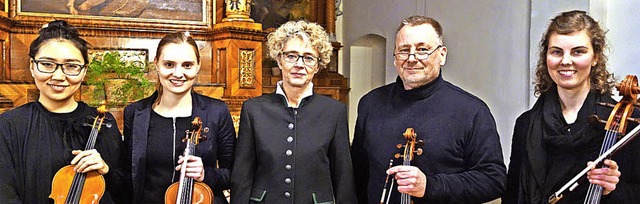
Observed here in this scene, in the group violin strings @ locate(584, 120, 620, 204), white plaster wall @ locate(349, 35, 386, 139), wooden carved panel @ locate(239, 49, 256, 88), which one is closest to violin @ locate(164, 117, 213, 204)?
violin strings @ locate(584, 120, 620, 204)

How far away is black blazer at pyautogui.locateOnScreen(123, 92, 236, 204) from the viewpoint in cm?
244

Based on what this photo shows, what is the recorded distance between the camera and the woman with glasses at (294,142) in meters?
2.41

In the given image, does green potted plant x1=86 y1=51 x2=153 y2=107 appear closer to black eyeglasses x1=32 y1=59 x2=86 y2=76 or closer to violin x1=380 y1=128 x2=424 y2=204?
black eyeglasses x1=32 y1=59 x2=86 y2=76

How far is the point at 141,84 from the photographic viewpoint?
209 inches

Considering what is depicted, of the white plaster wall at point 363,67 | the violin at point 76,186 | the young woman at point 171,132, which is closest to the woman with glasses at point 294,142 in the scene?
the young woman at point 171,132

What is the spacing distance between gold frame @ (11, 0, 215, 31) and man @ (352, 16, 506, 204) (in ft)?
15.9

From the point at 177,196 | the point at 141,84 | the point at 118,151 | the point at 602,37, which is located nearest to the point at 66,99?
the point at 118,151

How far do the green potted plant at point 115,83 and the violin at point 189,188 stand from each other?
114 inches

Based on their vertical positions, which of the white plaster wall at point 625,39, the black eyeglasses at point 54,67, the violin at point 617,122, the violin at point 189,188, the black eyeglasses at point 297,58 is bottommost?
the violin at point 189,188

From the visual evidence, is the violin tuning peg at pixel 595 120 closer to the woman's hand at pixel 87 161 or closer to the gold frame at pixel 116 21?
the woman's hand at pixel 87 161

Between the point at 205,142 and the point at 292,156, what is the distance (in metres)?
0.37

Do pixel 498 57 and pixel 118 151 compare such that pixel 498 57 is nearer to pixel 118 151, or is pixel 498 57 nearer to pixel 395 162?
pixel 395 162

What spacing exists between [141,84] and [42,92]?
3.12m

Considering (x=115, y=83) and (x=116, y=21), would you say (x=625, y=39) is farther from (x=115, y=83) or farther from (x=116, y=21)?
(x=116, y=21)
